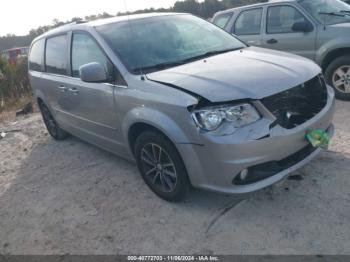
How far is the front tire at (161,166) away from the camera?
3.38 metres

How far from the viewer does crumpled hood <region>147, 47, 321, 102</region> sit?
120 inches

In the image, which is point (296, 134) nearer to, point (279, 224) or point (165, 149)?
point (279, 224)

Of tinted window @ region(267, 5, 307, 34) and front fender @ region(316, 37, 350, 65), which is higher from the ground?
tinted window @ region(267, 5, 307, 34)

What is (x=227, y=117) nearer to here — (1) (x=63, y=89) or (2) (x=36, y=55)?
(1) (x=63, y=89)

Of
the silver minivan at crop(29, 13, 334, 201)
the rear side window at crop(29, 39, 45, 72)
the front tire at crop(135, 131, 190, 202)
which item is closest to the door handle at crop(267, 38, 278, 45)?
the silver minivan at crop(29, 13, 334, 201)

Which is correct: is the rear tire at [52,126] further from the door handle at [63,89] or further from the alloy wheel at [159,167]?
the alloy wheel at [159,167]

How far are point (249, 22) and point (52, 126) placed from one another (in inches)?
163

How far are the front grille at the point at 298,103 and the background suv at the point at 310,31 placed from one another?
8.37 feet

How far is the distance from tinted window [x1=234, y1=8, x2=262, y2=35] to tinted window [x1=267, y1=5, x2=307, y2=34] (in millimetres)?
231

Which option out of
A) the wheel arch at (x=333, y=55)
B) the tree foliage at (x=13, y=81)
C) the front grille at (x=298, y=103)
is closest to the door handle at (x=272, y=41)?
the wheel arch at (x=333, y=55)

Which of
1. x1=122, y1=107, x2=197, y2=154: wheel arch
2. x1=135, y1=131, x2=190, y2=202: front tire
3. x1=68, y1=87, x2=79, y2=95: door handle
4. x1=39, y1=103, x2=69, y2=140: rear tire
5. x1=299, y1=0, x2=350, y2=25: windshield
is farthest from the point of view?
x1=39, y1=103, x2=69, y2=140: rear tire

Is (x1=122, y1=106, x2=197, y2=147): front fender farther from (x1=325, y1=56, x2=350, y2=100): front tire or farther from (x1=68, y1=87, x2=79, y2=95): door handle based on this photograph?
(x1=325, y1=56, x2=350, y2=100): front tire

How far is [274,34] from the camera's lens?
6.76 metres

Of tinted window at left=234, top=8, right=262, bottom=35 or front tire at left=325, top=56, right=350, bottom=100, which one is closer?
front tire at left=325, top=56, right=350, bottom=100
